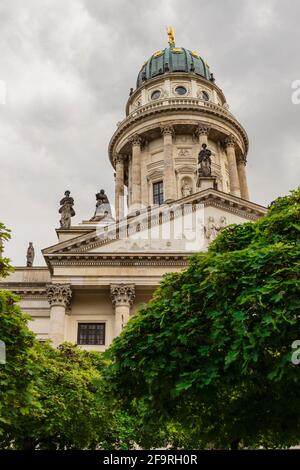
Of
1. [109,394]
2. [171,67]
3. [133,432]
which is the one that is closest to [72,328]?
[133,432]

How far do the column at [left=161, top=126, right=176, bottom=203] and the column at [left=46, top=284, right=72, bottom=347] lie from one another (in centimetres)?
1692

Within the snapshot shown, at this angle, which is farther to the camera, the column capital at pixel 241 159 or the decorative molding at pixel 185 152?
the column capital at pixel 241 159

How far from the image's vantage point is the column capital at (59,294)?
3238cm

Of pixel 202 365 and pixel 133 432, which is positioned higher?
pixel 202 365

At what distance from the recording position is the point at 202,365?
9906 millimetres

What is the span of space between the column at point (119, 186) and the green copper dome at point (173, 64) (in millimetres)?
9505

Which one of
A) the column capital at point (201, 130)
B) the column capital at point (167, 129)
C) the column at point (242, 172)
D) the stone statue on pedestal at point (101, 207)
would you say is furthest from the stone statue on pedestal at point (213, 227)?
the column at point (242, 172)

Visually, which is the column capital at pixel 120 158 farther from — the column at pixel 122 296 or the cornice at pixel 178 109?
the column at pixel 122 296

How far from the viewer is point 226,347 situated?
973 cm

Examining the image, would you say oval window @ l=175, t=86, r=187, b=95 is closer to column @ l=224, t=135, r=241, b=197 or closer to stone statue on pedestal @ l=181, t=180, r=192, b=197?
column @ l=224, t=135, r=241, b=197

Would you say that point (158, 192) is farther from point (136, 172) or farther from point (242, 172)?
point (242, 172)
